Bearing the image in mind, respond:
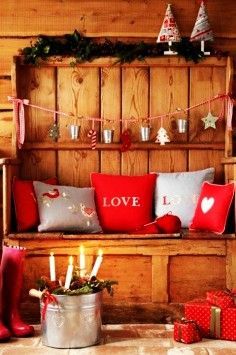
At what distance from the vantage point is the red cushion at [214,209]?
4504mm

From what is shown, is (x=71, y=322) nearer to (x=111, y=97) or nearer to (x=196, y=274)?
(x=196, y=274)

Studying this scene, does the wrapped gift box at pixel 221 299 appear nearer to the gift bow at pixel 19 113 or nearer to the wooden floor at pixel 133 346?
the wooden floor at pixel 133 346

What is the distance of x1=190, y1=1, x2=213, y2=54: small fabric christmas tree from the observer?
15.9 ft

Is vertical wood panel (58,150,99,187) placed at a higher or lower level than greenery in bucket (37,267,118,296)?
higher

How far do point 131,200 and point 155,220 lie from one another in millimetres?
243

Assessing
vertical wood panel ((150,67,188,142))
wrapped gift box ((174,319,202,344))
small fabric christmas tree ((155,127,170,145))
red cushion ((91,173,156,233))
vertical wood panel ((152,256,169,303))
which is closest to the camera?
wrapped gift box ((174,319,202,344))

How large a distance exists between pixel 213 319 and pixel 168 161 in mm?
1545

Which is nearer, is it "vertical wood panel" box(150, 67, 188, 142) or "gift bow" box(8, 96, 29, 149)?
"gift bow" box(8, 96, 29, 149)

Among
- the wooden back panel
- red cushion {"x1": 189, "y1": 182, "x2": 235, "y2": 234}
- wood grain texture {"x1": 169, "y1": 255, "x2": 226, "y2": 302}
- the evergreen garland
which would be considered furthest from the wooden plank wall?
wood grain texture {"x1": 169, "y1": 255, "x2": 226, "y2": 302}

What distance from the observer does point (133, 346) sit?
3773 mm

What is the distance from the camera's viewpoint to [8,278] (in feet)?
13.2

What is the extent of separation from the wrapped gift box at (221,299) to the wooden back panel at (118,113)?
1.24m

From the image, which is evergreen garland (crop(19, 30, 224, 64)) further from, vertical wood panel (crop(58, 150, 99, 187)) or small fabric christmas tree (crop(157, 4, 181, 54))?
vertical wood panel (crop(58, 150, 99, 187))

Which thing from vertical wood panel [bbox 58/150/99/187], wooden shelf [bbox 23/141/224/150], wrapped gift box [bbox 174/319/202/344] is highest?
wooden shelf [bbox 23/141/224/150]
